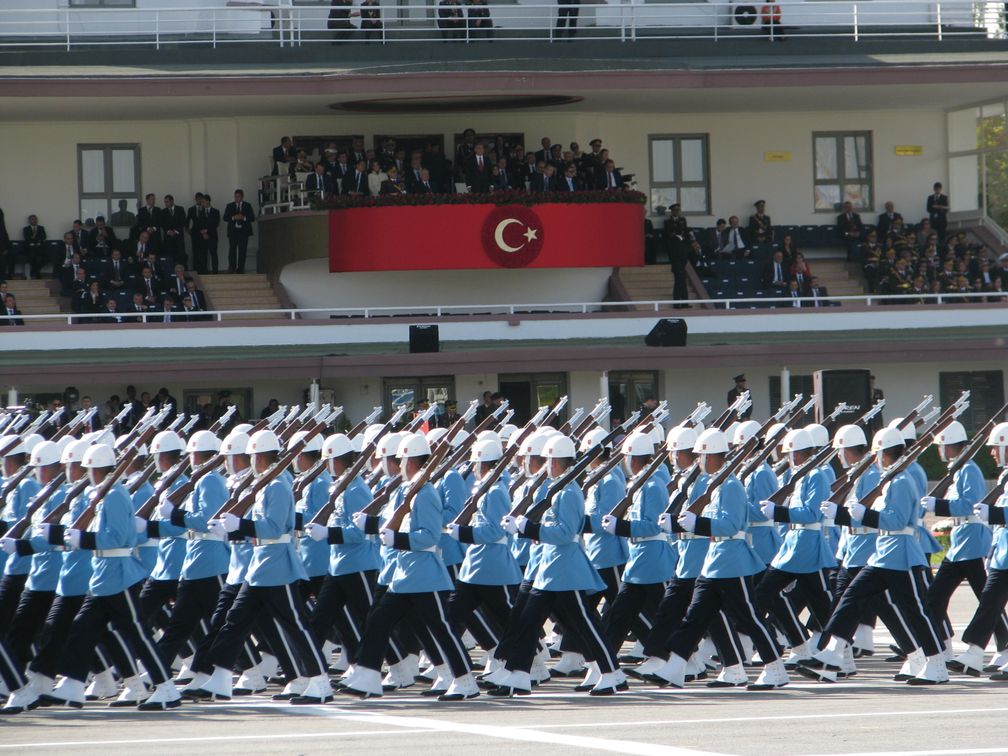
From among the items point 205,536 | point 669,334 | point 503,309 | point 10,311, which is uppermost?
point 10,311

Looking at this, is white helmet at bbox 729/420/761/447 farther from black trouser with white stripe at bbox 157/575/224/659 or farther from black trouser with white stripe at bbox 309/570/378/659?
black trouser with white stripe at bbox 157/575/224/659

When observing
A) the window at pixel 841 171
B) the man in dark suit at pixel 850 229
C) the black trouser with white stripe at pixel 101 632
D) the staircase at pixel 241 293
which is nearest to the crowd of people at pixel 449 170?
the staircase at pixel 241 293

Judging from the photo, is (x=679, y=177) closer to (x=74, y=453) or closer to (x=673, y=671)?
(x=673, y=671)

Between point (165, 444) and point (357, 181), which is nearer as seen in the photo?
point (165, 444)

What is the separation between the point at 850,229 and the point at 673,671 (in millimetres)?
23012

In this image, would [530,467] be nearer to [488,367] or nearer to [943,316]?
[488,367]

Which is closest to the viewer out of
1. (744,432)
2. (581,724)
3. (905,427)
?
(581,724)

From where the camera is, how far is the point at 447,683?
42.0ft

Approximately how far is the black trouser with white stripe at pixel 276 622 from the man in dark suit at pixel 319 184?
65.5 feet

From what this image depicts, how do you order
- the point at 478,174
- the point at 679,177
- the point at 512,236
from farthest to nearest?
the point at 679,177
the point at 512,236
the point at 478,174

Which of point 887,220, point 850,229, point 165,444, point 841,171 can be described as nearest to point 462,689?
point 165,444

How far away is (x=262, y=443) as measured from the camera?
490 inches

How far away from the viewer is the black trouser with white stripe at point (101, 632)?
11969 mm

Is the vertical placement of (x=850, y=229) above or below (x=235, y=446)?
above
